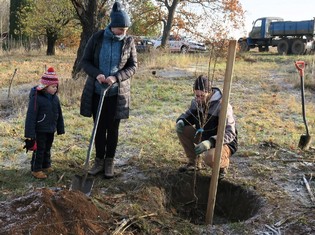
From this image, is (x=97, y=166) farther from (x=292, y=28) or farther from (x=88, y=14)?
(x=292, y=28)

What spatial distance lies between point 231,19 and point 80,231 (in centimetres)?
2143

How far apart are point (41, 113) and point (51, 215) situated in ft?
5.26

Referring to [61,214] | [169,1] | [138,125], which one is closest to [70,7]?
[169,1]

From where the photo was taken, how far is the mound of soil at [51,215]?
8.74 ft

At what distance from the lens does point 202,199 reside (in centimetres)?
430

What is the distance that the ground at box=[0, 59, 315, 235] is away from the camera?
283 centimetres

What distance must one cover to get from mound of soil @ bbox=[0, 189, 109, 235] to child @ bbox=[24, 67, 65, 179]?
1134 millimetres

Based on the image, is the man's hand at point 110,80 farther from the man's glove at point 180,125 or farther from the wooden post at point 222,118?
the wooden post at point 222,118

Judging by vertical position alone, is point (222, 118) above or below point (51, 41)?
below

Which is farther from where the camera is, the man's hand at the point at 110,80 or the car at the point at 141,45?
the car at the point at 141,45

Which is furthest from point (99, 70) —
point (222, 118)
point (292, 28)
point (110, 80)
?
point (292, 28)

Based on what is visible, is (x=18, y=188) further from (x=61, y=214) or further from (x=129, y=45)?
(x=129, y=45)

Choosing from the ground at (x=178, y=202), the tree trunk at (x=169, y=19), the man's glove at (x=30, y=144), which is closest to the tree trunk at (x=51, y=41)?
the tree trunk at (x=169, y=19)

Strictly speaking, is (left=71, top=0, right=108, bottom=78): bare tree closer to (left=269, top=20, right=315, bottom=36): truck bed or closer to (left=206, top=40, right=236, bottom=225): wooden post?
(left=206, top=40, right=236, bottom=225): wooden post
